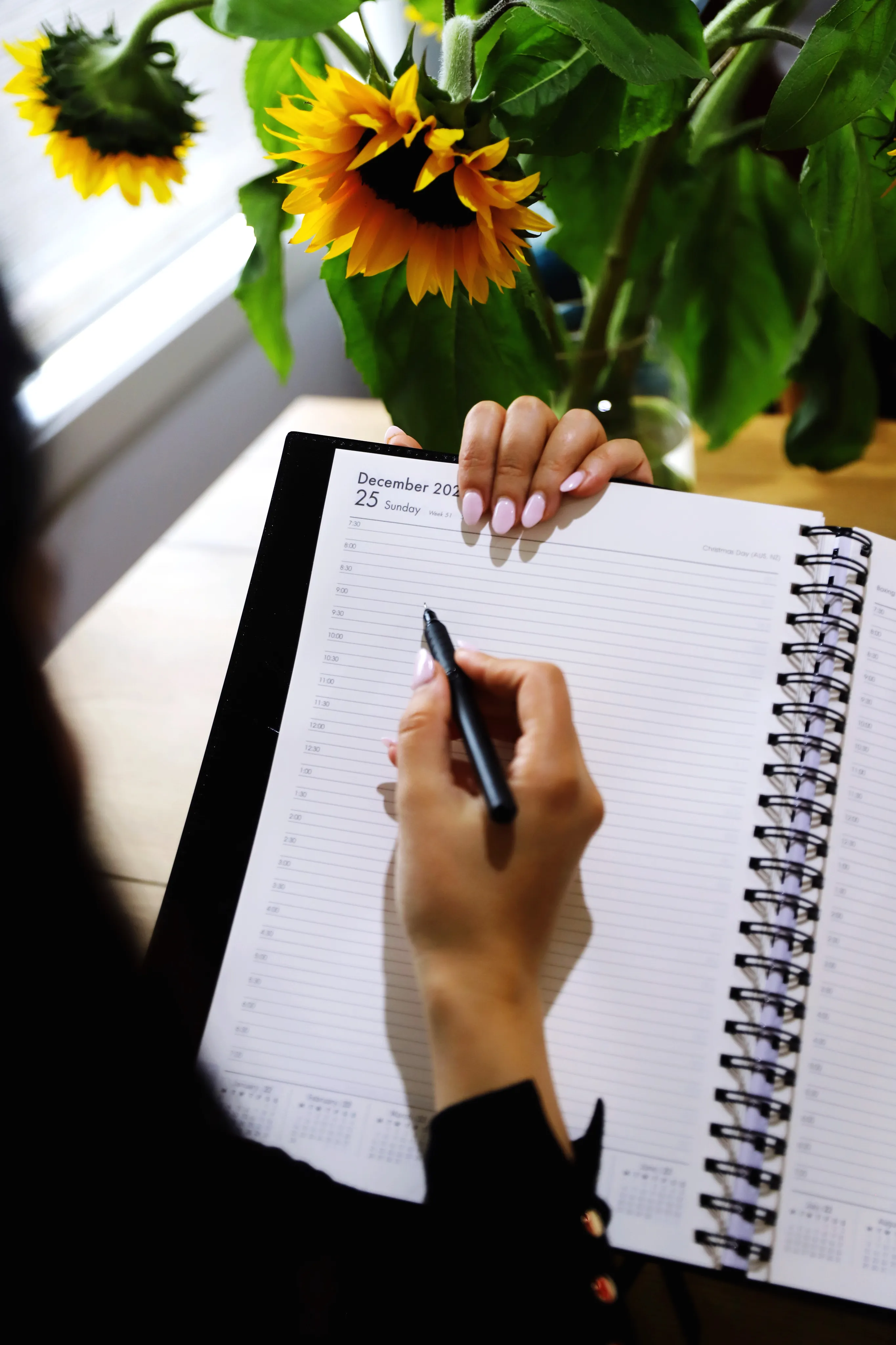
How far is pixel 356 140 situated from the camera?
1.17ft

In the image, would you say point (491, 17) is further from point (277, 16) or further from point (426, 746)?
point (426, 746)

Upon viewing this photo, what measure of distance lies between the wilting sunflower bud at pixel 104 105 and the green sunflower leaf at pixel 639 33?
0.22m

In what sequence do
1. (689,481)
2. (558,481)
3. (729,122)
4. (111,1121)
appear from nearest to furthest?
(111,1121) < (558,481) < (729,122) < (689,481)

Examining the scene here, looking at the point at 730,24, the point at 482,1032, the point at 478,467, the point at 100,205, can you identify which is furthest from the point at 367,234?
the point at 100,205

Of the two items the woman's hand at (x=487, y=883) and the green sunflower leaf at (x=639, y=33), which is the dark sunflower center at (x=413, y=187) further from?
the woman's hand at (x=487, y=883)

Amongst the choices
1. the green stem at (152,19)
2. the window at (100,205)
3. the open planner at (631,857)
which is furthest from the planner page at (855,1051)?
the window at (100,205)

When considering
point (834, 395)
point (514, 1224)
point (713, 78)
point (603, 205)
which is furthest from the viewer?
point (834, 395)

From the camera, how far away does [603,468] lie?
414 mm

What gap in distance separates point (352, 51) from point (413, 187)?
0.13 m

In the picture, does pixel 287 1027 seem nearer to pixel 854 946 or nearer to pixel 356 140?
pixel 854 946

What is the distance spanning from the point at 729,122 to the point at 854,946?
52 cm

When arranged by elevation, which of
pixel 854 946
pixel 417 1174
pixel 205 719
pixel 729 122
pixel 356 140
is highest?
pixel 729 122

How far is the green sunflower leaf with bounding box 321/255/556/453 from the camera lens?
0.45m

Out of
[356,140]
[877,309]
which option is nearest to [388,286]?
[356,140]
